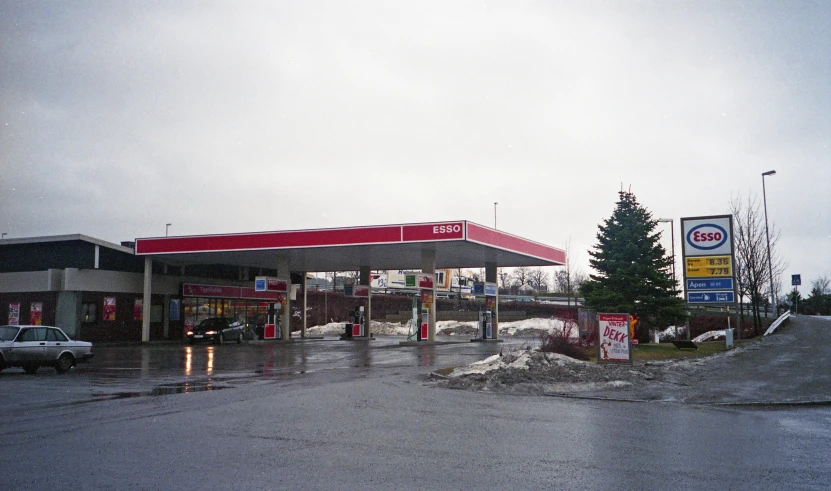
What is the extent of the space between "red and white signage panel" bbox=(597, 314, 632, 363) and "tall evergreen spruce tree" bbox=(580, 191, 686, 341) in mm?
10862

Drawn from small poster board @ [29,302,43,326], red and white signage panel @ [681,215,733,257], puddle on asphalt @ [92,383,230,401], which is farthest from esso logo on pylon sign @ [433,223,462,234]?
small poster board @ [29,302,43,326]

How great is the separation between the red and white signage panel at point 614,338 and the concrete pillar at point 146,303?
99.8 ft

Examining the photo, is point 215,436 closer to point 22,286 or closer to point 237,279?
point 22,286

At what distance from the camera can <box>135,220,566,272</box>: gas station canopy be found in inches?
1453

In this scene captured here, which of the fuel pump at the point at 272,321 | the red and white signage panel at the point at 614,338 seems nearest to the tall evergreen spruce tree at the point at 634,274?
the red and white signage panel at the point at 614,338

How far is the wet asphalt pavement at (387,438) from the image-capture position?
276 inches

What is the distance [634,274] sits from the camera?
32219 mm

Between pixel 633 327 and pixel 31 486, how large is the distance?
27.4 meters

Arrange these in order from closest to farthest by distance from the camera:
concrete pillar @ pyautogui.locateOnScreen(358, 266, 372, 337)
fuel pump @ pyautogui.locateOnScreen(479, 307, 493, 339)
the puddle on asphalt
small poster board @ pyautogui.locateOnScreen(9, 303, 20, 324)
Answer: the puddle on asphalt
small poster board @ pyautogui.locateOnScreen(9, 303, 20, 324)
fuel pump @ pyautogui.locateOnScreen(479, 307, 493, 339)
concrete pillar @ pyautogui.locateOnScreen(358, 266, 372, 337)

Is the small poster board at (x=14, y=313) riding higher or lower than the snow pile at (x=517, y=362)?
higher

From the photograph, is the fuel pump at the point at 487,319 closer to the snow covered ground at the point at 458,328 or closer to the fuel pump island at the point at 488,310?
the fuel pump island at the point at 488,310

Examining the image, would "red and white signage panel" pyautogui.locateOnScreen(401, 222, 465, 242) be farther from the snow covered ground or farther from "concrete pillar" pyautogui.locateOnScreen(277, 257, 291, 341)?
the snow covered ground

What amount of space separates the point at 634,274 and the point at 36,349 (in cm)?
2500

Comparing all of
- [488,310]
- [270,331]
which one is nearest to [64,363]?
[270,331]
